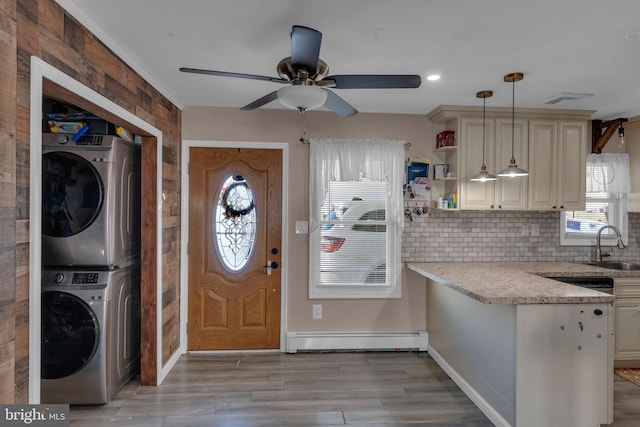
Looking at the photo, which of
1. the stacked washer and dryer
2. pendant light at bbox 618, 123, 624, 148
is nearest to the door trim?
the stacked washer and dryer

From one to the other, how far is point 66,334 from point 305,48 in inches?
96.3

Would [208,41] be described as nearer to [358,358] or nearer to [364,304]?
[364,304]

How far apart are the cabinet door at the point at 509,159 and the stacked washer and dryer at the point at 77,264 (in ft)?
10.8

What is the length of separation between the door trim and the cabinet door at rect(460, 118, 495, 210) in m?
1.70

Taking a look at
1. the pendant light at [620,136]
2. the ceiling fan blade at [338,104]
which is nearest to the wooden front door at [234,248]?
the ceiling fan blade at [338,104]

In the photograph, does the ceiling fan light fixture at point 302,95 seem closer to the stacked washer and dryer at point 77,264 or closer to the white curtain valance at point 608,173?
the stacked washer and dryer at point 77,264

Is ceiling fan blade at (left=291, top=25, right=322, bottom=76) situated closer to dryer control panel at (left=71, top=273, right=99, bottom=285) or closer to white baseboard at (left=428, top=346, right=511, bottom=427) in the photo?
dryer control panel at (left=71, top=273, right=99, bottom=285)

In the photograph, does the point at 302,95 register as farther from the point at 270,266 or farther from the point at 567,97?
the point at 567,97

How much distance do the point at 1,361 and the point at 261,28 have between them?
1.94 meters

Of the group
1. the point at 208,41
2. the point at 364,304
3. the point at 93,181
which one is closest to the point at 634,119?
the point at 364,304

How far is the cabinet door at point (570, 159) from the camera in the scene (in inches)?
137

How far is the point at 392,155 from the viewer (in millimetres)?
3527

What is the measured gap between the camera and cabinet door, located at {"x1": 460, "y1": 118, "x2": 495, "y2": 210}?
341 cm

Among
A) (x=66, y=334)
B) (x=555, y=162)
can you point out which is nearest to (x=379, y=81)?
(x=555, y=162)
